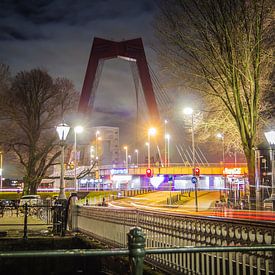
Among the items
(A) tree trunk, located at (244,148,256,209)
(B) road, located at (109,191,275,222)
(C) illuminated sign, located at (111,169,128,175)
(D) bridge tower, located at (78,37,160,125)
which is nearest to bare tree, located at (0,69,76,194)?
(B) road, located at (109,191,275,222)

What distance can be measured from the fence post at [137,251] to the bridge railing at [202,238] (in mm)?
756

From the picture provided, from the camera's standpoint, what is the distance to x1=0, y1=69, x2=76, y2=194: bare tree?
1469 inches

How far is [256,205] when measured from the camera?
87.0 feet

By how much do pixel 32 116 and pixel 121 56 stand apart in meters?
45.9

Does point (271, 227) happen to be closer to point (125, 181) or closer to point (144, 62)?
point (125, 181)

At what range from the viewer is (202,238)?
821 cm

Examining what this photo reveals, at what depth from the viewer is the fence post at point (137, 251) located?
3.49m

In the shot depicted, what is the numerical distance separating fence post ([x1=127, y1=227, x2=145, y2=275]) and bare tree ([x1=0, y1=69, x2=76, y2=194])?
113 ft

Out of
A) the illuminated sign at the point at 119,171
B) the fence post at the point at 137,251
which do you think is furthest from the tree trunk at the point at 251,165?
the illuminated sign at the point at 119,171

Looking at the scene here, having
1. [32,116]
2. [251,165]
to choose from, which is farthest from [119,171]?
[251,165]

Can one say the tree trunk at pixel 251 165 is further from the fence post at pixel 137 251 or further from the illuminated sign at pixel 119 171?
the illuminated sign at pixel 119 171

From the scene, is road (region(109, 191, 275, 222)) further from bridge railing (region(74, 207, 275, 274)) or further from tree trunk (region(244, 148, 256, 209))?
bridge railing (region(74, 207, 275, 274))

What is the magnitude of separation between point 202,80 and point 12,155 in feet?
76.6

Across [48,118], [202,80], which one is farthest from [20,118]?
[202,80]
